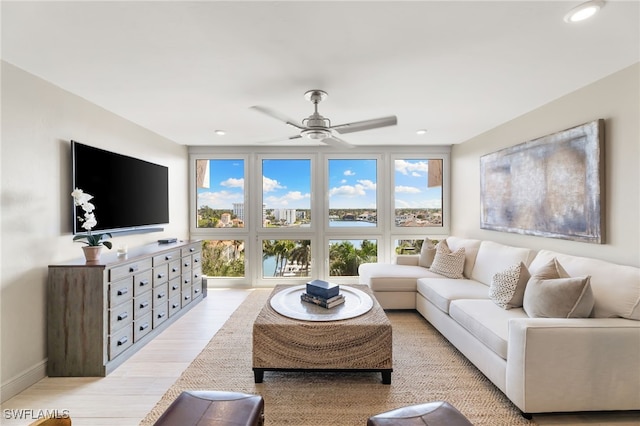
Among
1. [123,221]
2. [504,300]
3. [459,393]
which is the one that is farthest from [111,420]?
[504,300]

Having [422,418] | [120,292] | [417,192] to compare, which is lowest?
[422,418]

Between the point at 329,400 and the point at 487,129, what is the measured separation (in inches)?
150

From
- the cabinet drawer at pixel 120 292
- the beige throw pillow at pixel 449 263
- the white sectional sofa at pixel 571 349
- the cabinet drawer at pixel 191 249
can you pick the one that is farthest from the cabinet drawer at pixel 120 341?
the beige throw pillow at pixel 449 263

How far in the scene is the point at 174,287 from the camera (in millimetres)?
3424

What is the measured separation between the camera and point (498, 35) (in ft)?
5.80

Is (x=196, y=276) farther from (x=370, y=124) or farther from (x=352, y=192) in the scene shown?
(x=370, y=124)

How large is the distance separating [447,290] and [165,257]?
10.2 feet

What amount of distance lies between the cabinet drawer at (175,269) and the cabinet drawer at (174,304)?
0.84 feet

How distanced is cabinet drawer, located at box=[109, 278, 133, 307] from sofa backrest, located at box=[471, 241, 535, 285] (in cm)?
367

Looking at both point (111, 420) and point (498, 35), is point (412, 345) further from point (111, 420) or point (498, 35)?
point (498, 35)

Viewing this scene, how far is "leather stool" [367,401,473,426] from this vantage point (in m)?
1.27

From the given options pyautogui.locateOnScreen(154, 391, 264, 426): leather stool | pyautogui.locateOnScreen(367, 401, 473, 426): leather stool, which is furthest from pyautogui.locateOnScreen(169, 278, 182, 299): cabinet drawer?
pyautogui.locateOnScreen(367, 401, 473, 426): leather stool

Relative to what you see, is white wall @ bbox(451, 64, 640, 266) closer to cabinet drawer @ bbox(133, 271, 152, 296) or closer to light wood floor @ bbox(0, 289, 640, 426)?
light wood floor @ bbox(0, 289, 640, 426)

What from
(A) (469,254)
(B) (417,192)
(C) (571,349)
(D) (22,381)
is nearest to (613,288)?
(C) (571,349)
